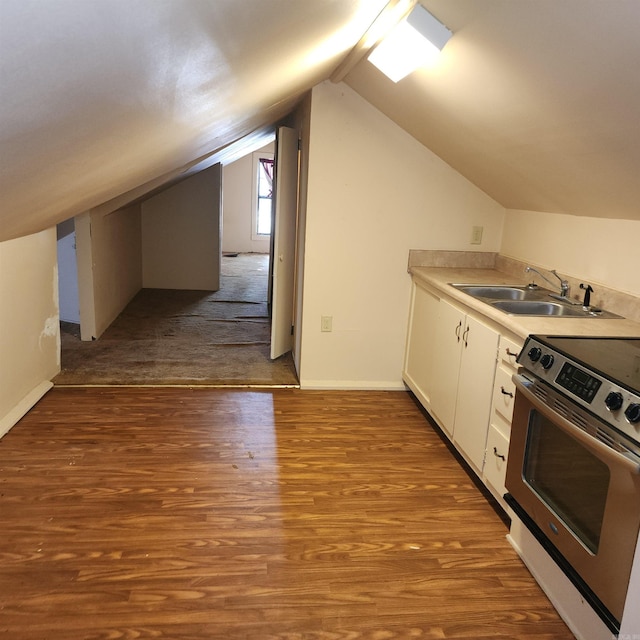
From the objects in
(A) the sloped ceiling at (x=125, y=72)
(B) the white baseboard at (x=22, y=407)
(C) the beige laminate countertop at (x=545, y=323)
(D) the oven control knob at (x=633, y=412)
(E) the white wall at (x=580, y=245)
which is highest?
(A) the sloped ceiling at (x=125, y=72)

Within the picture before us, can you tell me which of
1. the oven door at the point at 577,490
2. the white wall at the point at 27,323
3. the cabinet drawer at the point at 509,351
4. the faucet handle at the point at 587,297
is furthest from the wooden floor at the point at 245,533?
the faucet handle at the point at 587,297

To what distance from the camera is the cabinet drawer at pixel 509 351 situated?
7.24 ft

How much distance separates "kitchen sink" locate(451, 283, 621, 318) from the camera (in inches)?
102

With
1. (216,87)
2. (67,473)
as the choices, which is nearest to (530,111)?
(216,87)

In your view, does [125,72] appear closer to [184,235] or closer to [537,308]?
[537,308]

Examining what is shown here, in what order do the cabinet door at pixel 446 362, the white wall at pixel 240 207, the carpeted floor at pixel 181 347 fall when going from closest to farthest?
the cabinet door at pixel 446 362 < the carpeted floor at pixel 181 347 < the white wall at pixel 240 207

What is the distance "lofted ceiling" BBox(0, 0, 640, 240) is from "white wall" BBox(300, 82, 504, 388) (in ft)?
1.08

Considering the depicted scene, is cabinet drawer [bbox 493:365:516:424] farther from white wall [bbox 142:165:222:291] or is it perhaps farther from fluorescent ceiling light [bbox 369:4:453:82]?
white wall [bbox 142:165:222:291]

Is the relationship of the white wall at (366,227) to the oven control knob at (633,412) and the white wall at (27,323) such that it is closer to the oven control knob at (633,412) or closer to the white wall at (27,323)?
the white wall at (27,323)

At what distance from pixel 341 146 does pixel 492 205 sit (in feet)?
3.52

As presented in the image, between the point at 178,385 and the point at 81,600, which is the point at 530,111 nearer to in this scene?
the point at 81,600

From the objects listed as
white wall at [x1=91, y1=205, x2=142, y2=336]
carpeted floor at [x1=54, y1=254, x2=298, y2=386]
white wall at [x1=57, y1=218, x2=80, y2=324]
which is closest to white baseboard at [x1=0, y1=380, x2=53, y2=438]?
carpeted floor at [x1=54, y1=254, x2=298, y2=386]

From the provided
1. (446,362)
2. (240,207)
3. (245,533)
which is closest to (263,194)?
(240,207)

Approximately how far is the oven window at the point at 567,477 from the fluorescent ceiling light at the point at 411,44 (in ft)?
4.69
